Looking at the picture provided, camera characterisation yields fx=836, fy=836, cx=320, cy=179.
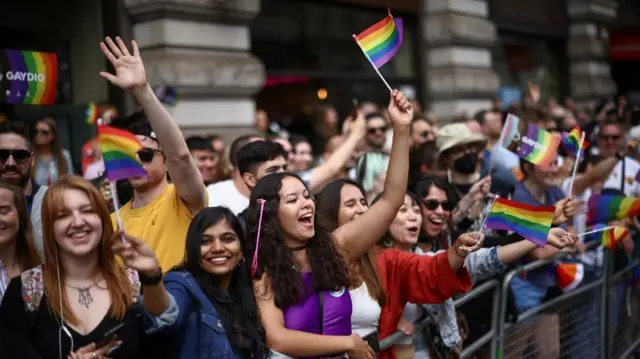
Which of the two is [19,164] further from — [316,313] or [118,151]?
[316,313]

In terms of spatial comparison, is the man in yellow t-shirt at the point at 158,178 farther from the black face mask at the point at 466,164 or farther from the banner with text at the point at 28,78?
the black face mask at the point at 466,164

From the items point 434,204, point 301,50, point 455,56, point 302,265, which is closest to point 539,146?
point 434,204

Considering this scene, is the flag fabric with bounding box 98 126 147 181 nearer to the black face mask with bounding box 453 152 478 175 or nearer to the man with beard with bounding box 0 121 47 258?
the man with beard with bounding box 0 121 47 258

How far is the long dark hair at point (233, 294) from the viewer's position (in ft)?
9.84

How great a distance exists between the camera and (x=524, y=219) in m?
3.76

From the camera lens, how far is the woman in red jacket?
345 centimetres

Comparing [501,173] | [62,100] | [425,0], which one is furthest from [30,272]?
[425,0]

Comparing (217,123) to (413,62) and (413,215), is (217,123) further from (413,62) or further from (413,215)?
(413,62)

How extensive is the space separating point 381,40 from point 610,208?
7.50ft

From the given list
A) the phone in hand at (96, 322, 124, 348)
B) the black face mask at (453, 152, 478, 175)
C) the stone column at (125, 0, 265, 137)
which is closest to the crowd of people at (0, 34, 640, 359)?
the phone in hand at (96, 322, 124, 348)

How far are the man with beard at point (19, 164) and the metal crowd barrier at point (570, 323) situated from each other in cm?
168

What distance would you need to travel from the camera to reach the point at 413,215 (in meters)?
4.09

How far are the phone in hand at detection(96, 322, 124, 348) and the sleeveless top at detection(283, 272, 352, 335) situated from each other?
66 cm

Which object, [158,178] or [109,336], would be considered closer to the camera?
[109,336]
